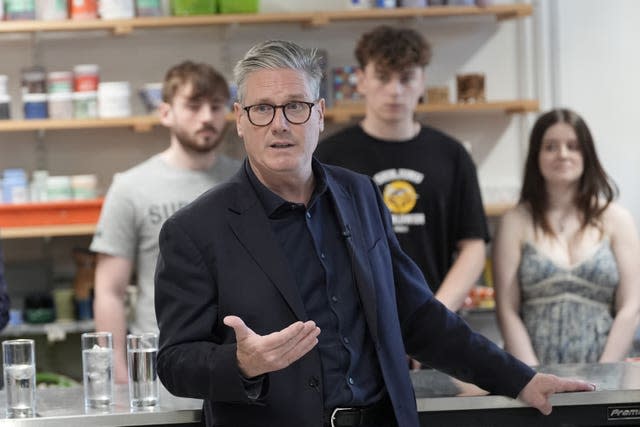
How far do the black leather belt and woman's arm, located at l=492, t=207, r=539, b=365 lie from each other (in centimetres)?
150

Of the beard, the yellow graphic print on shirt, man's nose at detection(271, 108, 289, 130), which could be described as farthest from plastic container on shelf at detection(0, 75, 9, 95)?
man's nose at detection(271, 108, 289, 130)

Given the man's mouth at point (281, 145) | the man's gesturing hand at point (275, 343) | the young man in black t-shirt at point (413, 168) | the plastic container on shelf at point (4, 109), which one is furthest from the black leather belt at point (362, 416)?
the plastic container on shelf at point (4, 109)

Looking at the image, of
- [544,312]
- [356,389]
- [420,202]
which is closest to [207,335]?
[356,389]

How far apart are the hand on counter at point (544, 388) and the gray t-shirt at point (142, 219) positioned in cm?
146

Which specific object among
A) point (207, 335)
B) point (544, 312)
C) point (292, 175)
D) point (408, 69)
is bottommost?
point (544, 312)

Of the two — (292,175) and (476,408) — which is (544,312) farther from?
(292,175)

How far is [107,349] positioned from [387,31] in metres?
1.58

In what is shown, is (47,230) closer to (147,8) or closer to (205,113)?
(147,8)

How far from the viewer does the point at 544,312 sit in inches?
144

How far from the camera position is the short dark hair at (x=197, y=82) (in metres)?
3.68

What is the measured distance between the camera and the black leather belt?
2137 mm

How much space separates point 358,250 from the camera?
2.23 metres

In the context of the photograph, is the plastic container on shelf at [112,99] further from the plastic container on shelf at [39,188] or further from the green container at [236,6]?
the green container at [236,6]

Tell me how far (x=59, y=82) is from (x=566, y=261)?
7.69 ft
